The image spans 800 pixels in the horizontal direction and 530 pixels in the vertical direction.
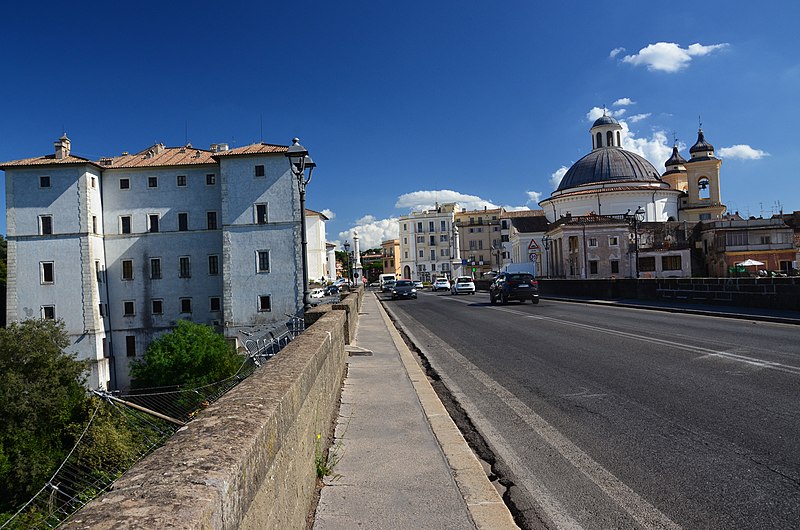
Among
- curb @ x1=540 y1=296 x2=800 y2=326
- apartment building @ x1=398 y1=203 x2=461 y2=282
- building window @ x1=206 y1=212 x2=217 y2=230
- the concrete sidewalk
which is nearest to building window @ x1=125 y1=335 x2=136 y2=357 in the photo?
building window @ x1=206 y1=212 x2=217 y2=230

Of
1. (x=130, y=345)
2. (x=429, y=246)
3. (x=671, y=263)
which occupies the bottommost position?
(x=130, y=345)

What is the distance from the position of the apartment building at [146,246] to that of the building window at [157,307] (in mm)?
102

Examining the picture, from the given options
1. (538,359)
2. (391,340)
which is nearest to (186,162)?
(391,340)

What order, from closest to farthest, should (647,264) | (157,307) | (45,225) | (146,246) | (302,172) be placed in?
1. (302,172)
2. (45,225)
3. (157,307)
4. (146,246)
5. (647,264)

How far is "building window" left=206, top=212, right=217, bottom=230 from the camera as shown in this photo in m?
60.8

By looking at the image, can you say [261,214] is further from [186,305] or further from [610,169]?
[610,169]

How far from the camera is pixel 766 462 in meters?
4.98

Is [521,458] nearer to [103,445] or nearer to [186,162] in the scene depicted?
[103,445]

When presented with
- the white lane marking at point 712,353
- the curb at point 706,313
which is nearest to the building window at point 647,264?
the curb at point 706,313

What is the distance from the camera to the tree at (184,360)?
46719 mm

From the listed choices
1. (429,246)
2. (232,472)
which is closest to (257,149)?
(232,472)

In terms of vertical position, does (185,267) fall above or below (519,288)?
above

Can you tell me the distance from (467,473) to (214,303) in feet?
192

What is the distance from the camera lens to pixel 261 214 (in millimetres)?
57938
